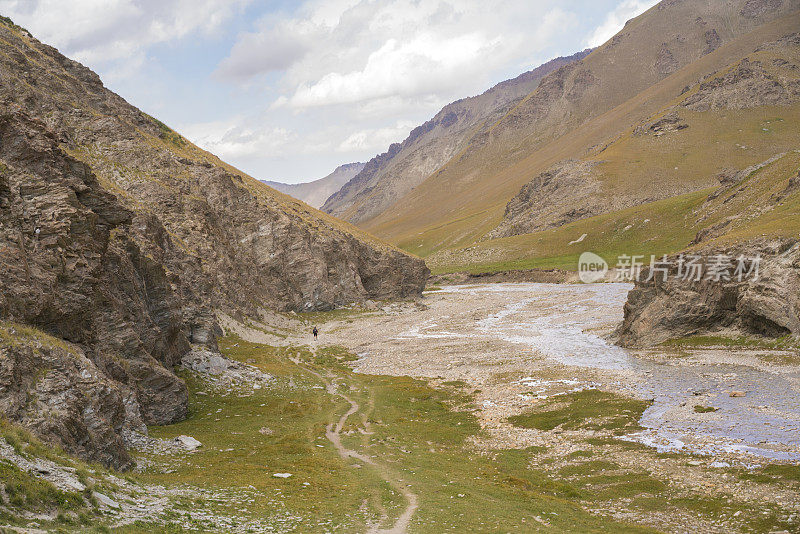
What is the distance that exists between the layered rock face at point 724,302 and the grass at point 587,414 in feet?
75.0

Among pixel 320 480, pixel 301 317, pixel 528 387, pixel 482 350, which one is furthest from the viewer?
pixel 301 317

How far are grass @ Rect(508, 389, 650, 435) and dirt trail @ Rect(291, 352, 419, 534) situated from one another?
14.2 meters

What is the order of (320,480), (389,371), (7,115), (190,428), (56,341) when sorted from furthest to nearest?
(389,371) < (190,428) < (7,115) < (320,480) < (56,341)

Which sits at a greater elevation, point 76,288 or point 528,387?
point 76,288

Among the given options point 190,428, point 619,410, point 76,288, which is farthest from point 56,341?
point 619,410

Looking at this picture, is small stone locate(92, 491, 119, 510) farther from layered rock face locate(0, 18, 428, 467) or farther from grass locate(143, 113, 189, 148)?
grass locate(143, 113, 189, 148)

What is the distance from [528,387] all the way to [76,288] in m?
40.4

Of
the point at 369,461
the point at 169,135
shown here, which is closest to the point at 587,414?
the point at 369,461

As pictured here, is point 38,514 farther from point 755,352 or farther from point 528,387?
point 755,352

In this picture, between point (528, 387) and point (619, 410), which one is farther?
point (528, 387)

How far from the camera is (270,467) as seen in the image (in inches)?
1281

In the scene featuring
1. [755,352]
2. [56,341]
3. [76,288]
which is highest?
[76,288]

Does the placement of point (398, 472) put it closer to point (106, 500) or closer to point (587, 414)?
point (106, 500)

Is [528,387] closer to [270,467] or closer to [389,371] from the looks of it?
[389,371]
